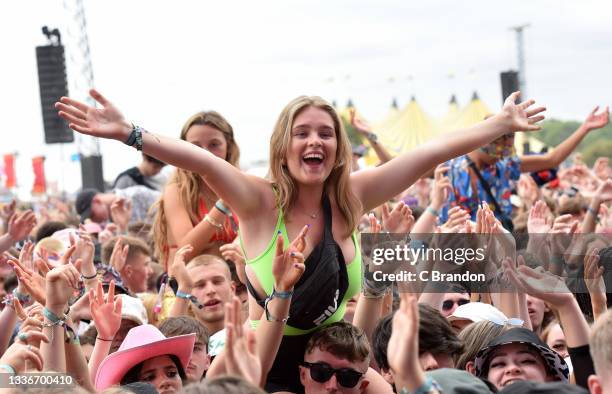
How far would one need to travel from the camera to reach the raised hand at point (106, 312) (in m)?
4.12

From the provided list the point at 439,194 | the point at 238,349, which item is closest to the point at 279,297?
the point at 238,349

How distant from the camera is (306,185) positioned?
4375 millimetres

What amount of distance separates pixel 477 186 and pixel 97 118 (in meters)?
4.12

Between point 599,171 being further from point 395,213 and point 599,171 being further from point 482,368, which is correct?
point 482,368

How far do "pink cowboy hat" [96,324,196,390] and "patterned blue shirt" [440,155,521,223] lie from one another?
3.47 meters

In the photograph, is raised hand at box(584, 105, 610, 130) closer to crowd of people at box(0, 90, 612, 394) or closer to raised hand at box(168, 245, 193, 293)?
crowd of people at box(0, 90, 612, 394)

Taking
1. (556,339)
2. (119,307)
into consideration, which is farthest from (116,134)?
(556,339)

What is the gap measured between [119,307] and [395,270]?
132cm

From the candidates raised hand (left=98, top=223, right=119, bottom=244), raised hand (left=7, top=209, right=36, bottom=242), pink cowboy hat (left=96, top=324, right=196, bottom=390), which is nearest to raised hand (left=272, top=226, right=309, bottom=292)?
pink cowboy hat (left=96, top=324, right=196, bottom=390)

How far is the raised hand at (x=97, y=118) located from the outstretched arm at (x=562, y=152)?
16.3ft

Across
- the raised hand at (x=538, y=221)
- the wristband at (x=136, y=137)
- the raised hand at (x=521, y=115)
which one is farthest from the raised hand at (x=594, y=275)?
the wristband at (x=136, y=137)

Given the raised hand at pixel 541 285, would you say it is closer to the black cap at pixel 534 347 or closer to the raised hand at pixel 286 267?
the black cap at pixel 534 347

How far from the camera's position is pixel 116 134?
13.0 feet

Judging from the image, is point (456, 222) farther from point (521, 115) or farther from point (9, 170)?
point (9, 170)
